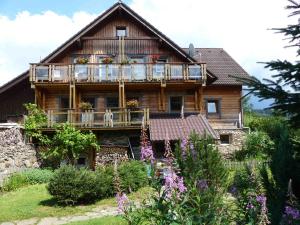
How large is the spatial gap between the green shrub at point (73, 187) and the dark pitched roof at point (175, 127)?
31.5 ft

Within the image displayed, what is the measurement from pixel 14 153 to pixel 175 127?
355 inches

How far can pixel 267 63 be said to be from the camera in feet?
21.8

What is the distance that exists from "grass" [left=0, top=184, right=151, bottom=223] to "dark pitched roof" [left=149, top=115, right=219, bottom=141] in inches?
340

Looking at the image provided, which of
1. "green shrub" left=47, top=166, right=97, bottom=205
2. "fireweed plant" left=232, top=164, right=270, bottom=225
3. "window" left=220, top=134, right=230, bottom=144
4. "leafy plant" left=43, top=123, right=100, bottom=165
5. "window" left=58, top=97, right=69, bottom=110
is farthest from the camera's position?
"window" left=220, top=134, right=230, bottom=144

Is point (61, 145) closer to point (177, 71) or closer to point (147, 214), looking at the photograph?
point (177, 71)

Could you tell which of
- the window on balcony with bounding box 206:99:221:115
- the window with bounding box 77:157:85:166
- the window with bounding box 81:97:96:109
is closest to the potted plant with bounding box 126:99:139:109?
the window with bounding box 81:97:96:109

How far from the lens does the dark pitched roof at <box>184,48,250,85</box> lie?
30.5m

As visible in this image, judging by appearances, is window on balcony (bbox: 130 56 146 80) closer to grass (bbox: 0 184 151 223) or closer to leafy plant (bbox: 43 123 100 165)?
leafy plant (bbox: 43 123 100 165)

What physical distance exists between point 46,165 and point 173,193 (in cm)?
1972

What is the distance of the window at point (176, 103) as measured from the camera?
92.0ft

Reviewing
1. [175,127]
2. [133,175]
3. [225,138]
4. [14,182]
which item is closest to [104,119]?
[175,127]

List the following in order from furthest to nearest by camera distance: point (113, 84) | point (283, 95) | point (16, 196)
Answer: point (113, 84)
point (16, 196)
point (283, 95)

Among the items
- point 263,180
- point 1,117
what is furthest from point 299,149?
point 1,117

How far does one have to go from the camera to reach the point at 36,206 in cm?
1402
